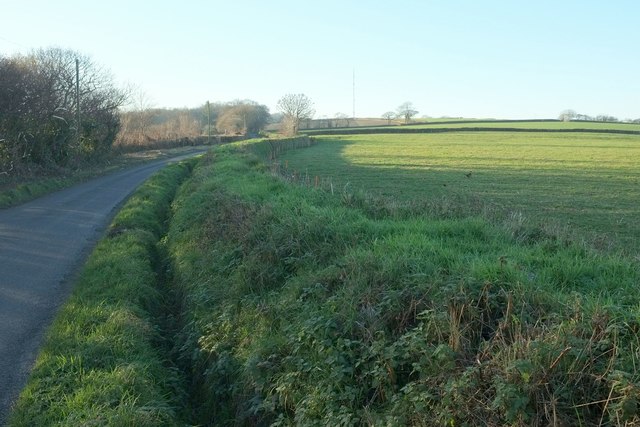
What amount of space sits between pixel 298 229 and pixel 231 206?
366 centimetres

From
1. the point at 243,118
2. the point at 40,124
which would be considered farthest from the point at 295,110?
the point at 40,124

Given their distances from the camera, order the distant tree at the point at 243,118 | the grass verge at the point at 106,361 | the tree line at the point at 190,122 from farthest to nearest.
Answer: the distant tree at the point at 243,118, the tree line at the point at 190,122, the grass verge at the point at 106,361

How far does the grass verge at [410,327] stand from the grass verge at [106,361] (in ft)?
1.89

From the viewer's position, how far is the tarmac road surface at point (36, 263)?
6.82 metres

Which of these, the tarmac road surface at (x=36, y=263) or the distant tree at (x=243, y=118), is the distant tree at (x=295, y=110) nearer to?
the distant tree at (x=243, y=118)

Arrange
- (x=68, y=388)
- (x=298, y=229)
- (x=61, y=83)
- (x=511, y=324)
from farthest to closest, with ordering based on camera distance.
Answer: (x=61, y=83)
(x=298, y=229)
(x=68, y=388)
(x=511, y=324)

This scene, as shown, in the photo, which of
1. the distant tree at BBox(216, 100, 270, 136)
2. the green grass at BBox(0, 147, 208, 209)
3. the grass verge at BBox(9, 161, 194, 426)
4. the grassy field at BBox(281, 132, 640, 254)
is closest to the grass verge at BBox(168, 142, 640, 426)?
the grass verge at BBox(9, 161, 194, 426)

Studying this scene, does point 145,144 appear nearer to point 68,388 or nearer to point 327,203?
point 327,203

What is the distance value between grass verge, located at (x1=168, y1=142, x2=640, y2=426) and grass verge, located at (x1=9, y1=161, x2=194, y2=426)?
0.58 meters

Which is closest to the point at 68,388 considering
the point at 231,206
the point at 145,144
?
the point at 231,206

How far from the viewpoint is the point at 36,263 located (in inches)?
449

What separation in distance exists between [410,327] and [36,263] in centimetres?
907

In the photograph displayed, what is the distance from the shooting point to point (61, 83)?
3872 cm

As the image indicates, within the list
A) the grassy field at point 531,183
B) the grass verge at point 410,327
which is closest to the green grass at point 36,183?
the grassy field at point 531,183
